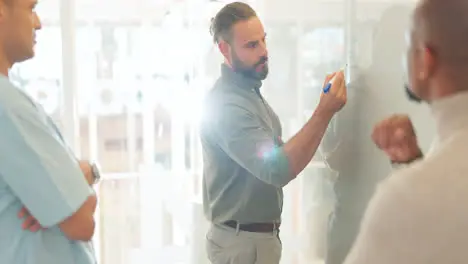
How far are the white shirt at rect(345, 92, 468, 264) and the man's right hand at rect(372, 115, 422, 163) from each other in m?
0.39

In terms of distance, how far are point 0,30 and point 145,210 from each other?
1092 mm

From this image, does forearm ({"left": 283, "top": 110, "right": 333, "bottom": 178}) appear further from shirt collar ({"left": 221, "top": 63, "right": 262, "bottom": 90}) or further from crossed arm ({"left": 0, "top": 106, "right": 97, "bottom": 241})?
crossed arm ({"left": 0, "top": 106, "right": 97, "bottom": 241})

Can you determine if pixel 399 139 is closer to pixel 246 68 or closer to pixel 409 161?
pixel 409 161

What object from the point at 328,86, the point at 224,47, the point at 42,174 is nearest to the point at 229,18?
the point at 224,47

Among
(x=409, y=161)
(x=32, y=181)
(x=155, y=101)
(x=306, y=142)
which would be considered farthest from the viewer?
(x=155, y=101)

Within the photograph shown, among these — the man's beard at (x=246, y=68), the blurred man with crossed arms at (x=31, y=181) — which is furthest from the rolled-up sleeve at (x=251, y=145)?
the blurred man with crossed arms at (x=31, y=181)

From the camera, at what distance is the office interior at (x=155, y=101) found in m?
1.75

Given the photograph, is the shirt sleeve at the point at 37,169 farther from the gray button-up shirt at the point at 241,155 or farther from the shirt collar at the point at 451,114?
the shirt collar at the point at 451,114

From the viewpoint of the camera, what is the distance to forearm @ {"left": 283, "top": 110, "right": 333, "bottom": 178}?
52.3 inches

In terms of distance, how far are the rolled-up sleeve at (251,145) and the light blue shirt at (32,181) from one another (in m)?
0.45

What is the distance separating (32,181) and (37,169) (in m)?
0.02

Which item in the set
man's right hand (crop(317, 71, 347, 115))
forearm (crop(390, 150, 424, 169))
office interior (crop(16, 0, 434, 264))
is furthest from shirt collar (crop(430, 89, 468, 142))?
office interior (crop(16, 0, 434, 264))

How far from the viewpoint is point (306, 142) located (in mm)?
1328

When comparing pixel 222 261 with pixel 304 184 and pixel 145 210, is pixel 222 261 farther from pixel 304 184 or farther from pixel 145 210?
pixel 145 210
